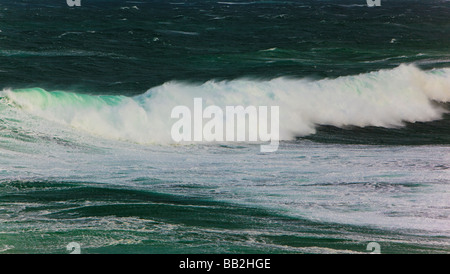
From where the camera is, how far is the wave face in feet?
53.1

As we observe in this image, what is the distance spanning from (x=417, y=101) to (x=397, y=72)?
9.04ft

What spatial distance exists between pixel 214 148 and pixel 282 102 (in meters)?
4.99

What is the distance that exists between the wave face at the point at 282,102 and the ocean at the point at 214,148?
6cm

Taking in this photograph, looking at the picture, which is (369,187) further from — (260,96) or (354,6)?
(354,6)

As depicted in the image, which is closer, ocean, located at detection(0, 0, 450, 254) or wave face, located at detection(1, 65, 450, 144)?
ocean, located at detection(0, 0, 450, 254)

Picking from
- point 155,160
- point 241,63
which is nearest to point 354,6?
point 241,63

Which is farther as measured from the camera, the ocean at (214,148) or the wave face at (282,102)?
the wave face at (282,102)

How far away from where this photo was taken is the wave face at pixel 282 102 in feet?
53.1

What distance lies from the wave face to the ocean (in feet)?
0.20

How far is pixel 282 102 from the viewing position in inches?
766

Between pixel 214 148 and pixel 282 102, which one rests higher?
pixel 282 102

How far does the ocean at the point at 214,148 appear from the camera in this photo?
9.92 meters

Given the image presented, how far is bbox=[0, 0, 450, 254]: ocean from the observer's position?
391 inches

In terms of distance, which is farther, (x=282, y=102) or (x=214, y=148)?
(x=282, y=102)
